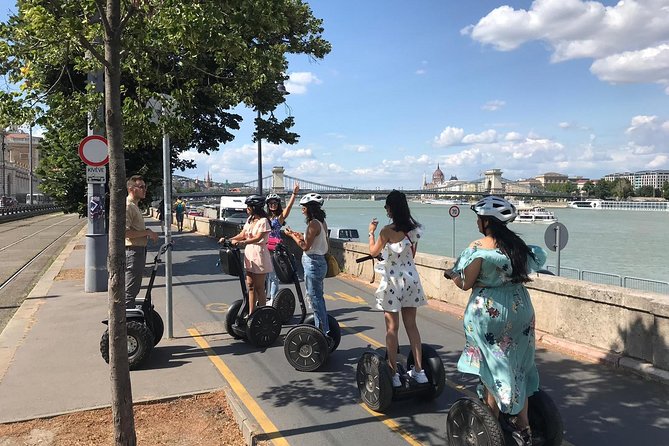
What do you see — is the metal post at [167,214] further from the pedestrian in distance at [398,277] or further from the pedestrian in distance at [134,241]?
the pedestrian in distance at [398,277]

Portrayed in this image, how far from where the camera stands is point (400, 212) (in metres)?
4.41

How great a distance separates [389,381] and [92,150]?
263 inches

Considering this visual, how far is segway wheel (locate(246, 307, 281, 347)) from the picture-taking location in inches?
247

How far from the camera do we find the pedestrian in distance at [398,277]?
4441 mm

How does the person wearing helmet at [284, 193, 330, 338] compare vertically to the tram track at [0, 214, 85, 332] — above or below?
above

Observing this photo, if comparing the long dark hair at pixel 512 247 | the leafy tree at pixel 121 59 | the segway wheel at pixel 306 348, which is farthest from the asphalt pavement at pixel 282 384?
the long dark hair at pixel 512 247

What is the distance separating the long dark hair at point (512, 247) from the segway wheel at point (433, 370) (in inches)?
61.9

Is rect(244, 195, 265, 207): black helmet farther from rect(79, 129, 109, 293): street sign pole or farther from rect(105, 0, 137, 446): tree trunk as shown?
rect(79, 129, 109, 293): street sign pole

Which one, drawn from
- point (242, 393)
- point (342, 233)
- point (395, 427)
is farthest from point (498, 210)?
point (342, 233)

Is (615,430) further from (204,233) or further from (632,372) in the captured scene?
(204,233)

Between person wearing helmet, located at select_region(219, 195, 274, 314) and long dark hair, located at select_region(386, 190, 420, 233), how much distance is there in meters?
2.32

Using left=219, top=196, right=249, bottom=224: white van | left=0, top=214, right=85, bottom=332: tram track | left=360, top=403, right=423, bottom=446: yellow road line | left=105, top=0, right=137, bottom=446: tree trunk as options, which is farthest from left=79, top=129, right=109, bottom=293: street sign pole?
left=219, top=196, right=249, bottom=224: white van

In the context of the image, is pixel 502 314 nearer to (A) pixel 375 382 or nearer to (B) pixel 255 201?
(A) pixel 375 382

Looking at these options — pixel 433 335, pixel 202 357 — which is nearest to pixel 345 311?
pixel 433 335
